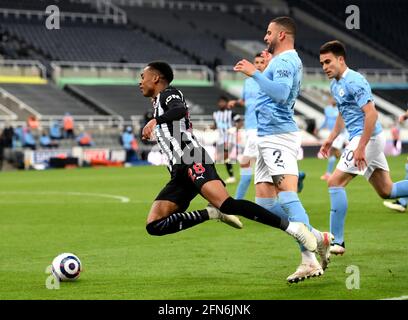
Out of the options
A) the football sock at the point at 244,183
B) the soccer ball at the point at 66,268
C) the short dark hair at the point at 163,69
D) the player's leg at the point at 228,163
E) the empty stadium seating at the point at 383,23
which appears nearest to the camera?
the soccer ball at the point at 66,268

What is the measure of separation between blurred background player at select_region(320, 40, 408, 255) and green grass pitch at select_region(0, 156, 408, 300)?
0.56m

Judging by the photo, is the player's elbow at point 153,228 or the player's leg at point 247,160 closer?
the player's elbow at point 153,228

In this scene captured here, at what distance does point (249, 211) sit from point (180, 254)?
250 centimetres

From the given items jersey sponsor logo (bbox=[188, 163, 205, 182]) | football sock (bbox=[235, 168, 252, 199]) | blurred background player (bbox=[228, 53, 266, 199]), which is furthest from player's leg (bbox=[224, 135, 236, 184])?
jersey sponsor logo (bbox=[188, 163, 205, 182])

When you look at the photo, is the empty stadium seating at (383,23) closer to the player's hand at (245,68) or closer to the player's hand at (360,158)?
the player's hand at (360,158)

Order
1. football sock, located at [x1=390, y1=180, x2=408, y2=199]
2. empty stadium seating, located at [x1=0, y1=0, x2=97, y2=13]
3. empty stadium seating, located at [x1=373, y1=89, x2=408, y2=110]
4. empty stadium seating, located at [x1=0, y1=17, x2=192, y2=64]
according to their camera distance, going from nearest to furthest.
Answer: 1. football sock, located at [x1=390, y1=180, x2=408, y2=199]
2. empty stadium seating, located at [x1=0, y1=17, x2=192, y2=64]
3. empty stadium seating, located at [x1=0, y1=0, x2=97, y2=13]
4. empty stadium seating, located at [x1=373, y1=89, x2=408, y2=110]

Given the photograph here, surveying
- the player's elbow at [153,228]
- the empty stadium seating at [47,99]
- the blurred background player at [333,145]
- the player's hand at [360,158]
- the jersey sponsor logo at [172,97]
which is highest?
the jersey sponsor logo at [172,97]

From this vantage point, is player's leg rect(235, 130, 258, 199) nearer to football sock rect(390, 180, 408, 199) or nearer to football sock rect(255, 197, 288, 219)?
football sock rect(390, 180, 408, 199)

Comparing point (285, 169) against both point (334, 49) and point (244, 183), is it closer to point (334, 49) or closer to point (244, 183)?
point (334, 49)

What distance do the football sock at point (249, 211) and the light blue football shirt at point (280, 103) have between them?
0.95 metres

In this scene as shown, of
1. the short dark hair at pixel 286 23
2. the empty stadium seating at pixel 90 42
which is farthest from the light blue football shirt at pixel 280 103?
the empty stadium seating at pixel 90 42

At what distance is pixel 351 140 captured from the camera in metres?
11.3

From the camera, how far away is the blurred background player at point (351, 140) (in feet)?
35.8

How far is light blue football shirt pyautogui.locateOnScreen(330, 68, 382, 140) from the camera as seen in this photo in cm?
1081
